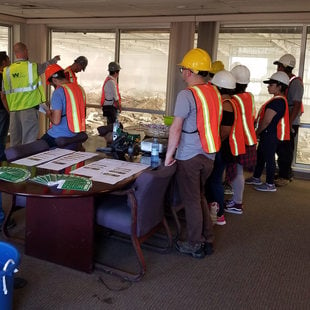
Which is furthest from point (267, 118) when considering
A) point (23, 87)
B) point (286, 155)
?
point (23, 87)

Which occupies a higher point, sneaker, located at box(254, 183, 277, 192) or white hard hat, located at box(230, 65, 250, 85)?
white hard hat, located at box(230, 65, 250, 85)

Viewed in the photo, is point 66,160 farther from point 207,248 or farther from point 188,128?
point 207,248

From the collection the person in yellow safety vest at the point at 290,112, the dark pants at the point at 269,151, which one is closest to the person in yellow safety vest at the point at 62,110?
the dark pants at the point at 269,151

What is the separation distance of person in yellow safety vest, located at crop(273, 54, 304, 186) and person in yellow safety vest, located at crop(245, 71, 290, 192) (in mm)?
360

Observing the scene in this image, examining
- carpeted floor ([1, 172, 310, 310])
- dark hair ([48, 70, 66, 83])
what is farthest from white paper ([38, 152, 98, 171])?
dark hair ([48, 70, 66, 83])

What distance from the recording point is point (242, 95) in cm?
404

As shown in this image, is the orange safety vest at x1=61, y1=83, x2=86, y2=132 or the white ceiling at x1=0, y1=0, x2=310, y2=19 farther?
the white ceiling at x1=0, y1=0, x2=310, y2=19

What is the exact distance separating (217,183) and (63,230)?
1558 millimetres

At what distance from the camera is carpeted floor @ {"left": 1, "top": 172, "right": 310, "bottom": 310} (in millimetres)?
2604

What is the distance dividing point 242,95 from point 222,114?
2.26 feet

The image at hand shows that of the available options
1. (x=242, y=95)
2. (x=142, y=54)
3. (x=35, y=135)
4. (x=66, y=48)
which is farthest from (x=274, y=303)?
(x=66, y=48)

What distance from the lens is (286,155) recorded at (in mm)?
5750

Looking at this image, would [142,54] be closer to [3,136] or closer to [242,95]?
[3,136]

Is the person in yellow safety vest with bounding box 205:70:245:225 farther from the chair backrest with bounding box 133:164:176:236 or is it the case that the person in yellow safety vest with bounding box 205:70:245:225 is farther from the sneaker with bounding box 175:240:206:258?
the chair backrest with bounding box 133:164:176:236
